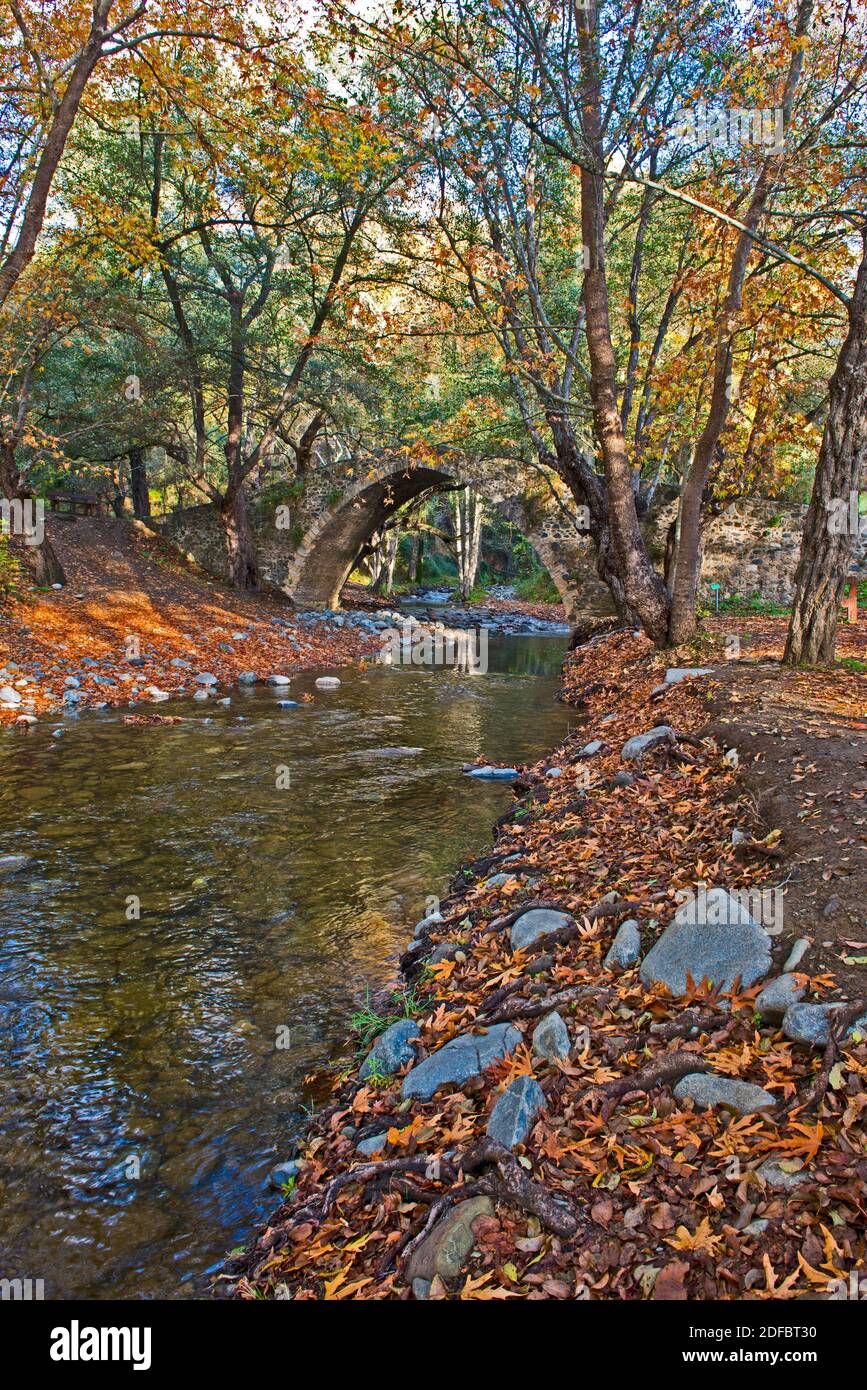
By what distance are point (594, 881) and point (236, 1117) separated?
7.46 ft

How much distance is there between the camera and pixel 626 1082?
272 centimetres

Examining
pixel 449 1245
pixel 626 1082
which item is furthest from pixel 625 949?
pixel 449 1245

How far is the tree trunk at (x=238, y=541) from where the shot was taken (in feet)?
73.7

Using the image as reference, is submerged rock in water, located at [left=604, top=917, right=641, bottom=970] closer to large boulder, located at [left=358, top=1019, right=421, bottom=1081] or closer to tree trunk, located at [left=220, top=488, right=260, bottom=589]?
large boulder, located at [left=358, top=1019, right=421, bottom=1081]

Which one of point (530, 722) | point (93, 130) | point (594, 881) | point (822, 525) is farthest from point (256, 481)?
point (594, 881)

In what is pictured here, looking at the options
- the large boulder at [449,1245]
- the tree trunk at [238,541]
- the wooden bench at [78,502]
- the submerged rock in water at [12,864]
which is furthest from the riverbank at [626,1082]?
the wooden bench at [78,502]

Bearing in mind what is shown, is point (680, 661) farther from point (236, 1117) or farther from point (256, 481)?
point (256, 481)

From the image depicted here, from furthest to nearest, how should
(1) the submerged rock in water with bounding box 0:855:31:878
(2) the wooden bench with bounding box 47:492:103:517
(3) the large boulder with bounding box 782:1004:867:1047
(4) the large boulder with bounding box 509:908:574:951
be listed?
1. (2) the wooden bench with bounding box 47:492:103:517
2. (1) the submerged rock in water with bounding box 0:855:31:878
3. (4) the large boulder with bounding box 509:908:574:951
4. (3) the large boulder with bounding box 782:1004:867:1047

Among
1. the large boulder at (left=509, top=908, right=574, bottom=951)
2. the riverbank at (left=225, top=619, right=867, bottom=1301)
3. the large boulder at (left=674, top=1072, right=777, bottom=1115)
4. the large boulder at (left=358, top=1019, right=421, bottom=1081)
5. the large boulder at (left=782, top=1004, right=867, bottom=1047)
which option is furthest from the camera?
the large boulder at (left=509, top=908, right=574, bottom=951)

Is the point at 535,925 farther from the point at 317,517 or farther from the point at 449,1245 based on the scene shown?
the point at 317,517

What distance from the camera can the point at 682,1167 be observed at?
2320mm

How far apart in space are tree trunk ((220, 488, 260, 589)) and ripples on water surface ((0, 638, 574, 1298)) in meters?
13.5

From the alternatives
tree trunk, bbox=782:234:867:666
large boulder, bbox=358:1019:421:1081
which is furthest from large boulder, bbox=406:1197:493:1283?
tree trunk, bbox=782:234:867:666

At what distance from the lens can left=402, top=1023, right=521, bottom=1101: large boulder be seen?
3.12m
